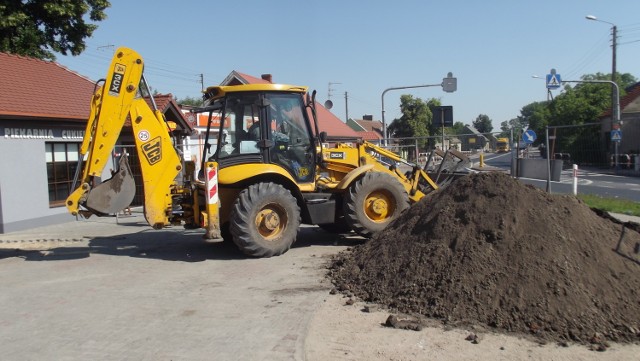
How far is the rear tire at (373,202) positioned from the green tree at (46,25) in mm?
15515

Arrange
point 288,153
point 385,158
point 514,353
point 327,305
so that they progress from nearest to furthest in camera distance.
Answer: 1. point 514,353
2. point 327,305
3. point 288,153
4. point 385,158

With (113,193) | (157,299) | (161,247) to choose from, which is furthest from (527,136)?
(157,299)

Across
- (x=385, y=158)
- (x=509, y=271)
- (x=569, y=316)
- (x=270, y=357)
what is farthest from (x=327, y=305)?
(x=385, y=158)

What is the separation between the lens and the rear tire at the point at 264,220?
A: 8.62 meters

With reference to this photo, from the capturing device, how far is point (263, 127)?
9.28 m

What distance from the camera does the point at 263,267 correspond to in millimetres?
8289

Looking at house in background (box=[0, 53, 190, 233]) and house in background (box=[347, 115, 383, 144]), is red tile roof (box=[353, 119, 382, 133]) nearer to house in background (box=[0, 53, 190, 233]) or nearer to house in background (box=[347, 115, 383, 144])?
house in background (box=[347, 115, 383, 144])

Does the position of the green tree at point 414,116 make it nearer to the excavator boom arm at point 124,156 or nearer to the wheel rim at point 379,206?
the wheel rim at point 379,206

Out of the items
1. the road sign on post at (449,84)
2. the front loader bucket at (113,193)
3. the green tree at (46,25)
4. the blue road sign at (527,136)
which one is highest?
the green tree at (46,25)

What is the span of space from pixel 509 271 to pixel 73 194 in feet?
21.1

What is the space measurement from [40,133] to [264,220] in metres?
8.30

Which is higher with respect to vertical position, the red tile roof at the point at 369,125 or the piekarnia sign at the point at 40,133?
the red tile roof at the point at 369,125

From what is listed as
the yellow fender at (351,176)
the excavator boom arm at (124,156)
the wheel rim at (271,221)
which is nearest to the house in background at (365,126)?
the yellow fender at (351,176)

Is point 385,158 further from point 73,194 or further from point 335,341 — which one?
point 335,341
